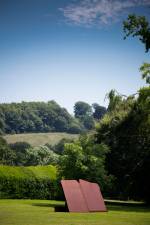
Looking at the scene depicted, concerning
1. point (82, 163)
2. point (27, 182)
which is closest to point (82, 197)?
point (82, 163)

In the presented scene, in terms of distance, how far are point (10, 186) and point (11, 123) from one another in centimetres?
12814

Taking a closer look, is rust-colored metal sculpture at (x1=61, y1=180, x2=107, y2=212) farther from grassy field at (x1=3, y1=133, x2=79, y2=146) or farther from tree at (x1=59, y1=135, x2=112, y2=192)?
grassy field at (x1=3, y1=133, x2=79, y2=146)

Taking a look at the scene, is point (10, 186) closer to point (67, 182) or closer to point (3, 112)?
point (67, 182)

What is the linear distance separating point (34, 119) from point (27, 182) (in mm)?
136483

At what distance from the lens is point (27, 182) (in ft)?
155

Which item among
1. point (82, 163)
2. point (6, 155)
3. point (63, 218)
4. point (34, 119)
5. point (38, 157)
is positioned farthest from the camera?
point (34, 119)

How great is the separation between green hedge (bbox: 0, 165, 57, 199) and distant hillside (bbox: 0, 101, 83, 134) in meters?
114

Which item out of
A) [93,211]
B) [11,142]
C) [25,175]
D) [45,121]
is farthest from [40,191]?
[45,121]

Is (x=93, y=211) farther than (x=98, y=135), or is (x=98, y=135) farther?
(x=98, y=135)

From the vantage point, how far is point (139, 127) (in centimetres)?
4419

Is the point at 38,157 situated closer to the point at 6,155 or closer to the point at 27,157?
the point at 27,157

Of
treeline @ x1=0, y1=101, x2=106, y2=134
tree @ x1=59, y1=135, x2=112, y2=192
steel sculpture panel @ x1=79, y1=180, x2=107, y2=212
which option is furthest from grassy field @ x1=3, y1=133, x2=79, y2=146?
steel sculpture panel @ x1=79, y1=180, x2=107, y2=212

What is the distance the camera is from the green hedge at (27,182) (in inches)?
1778

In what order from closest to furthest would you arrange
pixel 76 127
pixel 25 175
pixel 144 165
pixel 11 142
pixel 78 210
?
pixel 78 210, pixel 144 165, pixel 25 175, pixel 11 142, pixel 76 127
